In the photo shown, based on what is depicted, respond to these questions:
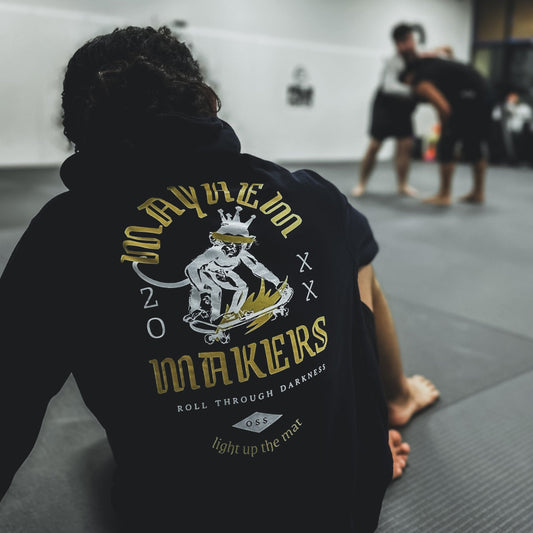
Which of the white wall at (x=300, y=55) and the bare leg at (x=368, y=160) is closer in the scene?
the bare leg at (x=368, y=160)

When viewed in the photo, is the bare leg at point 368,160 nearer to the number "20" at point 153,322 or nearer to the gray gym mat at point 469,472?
the gray gym mat at point 469,472

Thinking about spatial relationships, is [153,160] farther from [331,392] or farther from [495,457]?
[495,457]

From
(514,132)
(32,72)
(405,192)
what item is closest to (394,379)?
(405,192)

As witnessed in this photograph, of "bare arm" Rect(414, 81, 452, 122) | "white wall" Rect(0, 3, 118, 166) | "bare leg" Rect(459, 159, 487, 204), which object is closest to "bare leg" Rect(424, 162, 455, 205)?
"bare leg" Rect(459, 159, 487, 204)

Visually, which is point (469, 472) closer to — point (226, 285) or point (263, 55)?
point (226, 285)

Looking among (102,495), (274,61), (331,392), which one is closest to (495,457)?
(331,392)

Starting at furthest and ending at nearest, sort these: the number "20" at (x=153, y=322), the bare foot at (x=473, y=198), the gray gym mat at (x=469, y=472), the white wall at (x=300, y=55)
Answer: the white wall at (x=300, y=55) → the bare foot at (x=473, y=198) → the gray gym mat at (x=469, y=472) → the number "20" at (x=153, y=322)

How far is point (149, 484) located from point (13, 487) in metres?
0.60

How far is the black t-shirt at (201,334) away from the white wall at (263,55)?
208 inches

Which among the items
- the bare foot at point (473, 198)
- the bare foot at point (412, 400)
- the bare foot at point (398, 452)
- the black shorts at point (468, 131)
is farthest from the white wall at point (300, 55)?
the bare foot at point (398, 452)

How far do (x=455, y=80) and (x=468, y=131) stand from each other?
0.43 m

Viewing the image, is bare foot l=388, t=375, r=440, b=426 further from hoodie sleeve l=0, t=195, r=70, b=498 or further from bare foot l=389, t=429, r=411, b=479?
hoodie sleeve l=0, t=195, r=70, b=498

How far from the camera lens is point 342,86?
8.84 m

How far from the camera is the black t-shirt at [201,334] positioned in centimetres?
75
